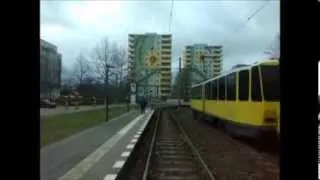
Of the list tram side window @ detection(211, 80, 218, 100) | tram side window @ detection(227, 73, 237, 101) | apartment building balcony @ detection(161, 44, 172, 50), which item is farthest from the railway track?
apartment building balcony @ detection(161, 44, 172, 50)

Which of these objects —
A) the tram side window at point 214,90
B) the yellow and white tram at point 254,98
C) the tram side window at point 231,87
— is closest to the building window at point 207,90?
the tram side window at point 214,90

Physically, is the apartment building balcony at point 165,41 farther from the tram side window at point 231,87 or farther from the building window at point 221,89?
the tram side window at point 231,87

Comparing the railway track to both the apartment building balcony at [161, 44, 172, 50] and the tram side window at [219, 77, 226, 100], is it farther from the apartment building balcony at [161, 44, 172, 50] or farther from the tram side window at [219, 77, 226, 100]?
the apartment building balcony at [161, 44, 172, 50]

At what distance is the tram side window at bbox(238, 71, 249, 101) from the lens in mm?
23316

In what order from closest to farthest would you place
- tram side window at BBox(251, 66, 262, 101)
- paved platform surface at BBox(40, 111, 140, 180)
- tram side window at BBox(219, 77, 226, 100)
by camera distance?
paved platform surface at BBox(40, 111, 140, 180) < tram side window at BBox(251, 66, 262, 101) < tram side window at BBox(219, 77, 226, 100)

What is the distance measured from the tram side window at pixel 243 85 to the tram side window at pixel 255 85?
1.89ft

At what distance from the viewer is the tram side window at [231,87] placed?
25.7 m

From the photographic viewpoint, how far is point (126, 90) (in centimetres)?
7550

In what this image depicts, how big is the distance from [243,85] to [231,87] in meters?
2.65

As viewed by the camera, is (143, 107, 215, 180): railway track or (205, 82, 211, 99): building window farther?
(205, 82, 211, 99): building window

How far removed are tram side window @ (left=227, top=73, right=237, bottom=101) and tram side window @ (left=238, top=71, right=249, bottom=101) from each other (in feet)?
3.90

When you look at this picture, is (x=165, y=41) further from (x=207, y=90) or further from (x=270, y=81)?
(x=270, y=81)
